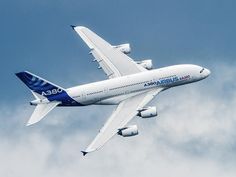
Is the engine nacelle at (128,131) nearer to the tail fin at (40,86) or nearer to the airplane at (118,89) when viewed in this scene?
the airplane at (118,89)

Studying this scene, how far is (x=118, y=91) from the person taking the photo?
612 ft

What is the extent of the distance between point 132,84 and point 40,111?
22035 millimetres

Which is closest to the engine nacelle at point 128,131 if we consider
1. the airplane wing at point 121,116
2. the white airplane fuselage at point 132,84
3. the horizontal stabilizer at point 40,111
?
the airplane wing at point 121,116

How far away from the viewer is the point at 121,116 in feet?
595

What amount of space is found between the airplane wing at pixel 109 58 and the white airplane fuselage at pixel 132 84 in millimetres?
4736

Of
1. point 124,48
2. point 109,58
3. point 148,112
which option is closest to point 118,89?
point 148,112

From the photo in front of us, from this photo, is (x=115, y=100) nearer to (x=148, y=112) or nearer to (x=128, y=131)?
(x=148, y=112)

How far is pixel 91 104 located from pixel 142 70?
1466 cm

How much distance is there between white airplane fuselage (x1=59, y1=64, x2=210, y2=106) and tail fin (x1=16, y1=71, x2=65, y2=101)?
119 inches

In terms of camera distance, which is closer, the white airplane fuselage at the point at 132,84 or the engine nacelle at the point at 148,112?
the engine nacelle at the point at 148,112

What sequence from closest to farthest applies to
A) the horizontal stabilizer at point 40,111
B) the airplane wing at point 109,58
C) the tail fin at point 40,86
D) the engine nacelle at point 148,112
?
the engine nacelle at point 148,112 → the horizontal stabilizer at point 40,111 → the tail fin at point 40,86 → the airplane wing at point 109,58

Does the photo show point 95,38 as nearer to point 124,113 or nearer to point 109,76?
point 109,76

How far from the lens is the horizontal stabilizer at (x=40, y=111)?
A: 182 meters

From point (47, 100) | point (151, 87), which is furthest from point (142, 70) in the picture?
point (47, 100)
